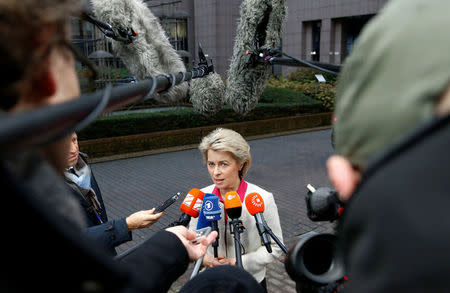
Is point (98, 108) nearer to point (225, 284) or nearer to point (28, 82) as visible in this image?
point (28, 82)

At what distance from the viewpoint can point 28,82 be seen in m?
0.59

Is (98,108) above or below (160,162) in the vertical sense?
above

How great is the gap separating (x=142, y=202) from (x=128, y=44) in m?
4.71

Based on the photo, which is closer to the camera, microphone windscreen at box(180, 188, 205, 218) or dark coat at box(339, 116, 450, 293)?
dark coat at box(339, 116, 450, 293)

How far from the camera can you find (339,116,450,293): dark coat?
49 centimetres

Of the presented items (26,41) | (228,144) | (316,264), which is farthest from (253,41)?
(26,41)

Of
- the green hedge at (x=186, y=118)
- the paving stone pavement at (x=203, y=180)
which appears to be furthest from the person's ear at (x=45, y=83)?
the green hedge at (x=186, y=118)

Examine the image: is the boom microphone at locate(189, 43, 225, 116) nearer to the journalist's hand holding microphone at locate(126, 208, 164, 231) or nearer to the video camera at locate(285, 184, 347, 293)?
the journalist's hand holding microphone at locate(126, 208, 164, 231)

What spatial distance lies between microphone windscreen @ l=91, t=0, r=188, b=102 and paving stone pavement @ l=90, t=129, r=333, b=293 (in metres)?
2.61

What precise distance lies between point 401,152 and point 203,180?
8.27 metres

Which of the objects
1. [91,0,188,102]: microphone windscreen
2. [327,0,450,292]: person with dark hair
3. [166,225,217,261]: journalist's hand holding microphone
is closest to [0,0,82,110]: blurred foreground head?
[327,0,450,292]: person with dark hair

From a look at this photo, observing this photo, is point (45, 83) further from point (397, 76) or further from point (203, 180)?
point (203, 180)

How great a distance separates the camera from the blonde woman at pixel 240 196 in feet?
8.54

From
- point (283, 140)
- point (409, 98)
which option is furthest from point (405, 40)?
point (283, 140)
